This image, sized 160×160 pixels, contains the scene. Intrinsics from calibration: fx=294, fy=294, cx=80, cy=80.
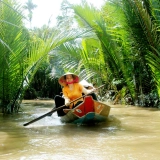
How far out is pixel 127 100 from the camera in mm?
9805

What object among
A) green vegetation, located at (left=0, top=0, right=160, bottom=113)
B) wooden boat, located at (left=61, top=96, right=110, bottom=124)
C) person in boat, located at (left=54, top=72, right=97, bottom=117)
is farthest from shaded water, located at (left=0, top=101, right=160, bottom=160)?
green vegetation, located at (left=0, top=0, right=160, bottom=113)

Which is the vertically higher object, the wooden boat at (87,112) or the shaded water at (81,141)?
the wooden boat at (87,112)

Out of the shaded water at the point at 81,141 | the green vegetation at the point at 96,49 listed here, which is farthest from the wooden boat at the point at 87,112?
the green vegetation at the point at 96,49

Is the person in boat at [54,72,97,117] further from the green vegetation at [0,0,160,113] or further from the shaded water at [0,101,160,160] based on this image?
the green vegetation at [0,0,160,113]

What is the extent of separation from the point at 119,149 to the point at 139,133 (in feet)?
3.83

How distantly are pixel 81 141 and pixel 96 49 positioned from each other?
658 centimetres

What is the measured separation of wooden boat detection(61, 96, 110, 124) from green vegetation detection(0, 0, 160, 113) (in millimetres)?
1733

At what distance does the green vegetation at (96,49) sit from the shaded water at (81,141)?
1.70m

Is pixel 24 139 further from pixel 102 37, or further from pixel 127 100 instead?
pixel 127 100

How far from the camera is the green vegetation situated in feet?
22.2

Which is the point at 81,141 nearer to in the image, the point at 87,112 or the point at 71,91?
the point at 87,112

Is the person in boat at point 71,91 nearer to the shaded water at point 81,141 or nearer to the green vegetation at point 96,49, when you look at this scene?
the shaded water at point 81,141

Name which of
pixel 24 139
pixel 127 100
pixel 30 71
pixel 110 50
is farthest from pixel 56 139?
pixel 127 100

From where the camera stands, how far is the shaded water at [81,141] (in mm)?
3309
